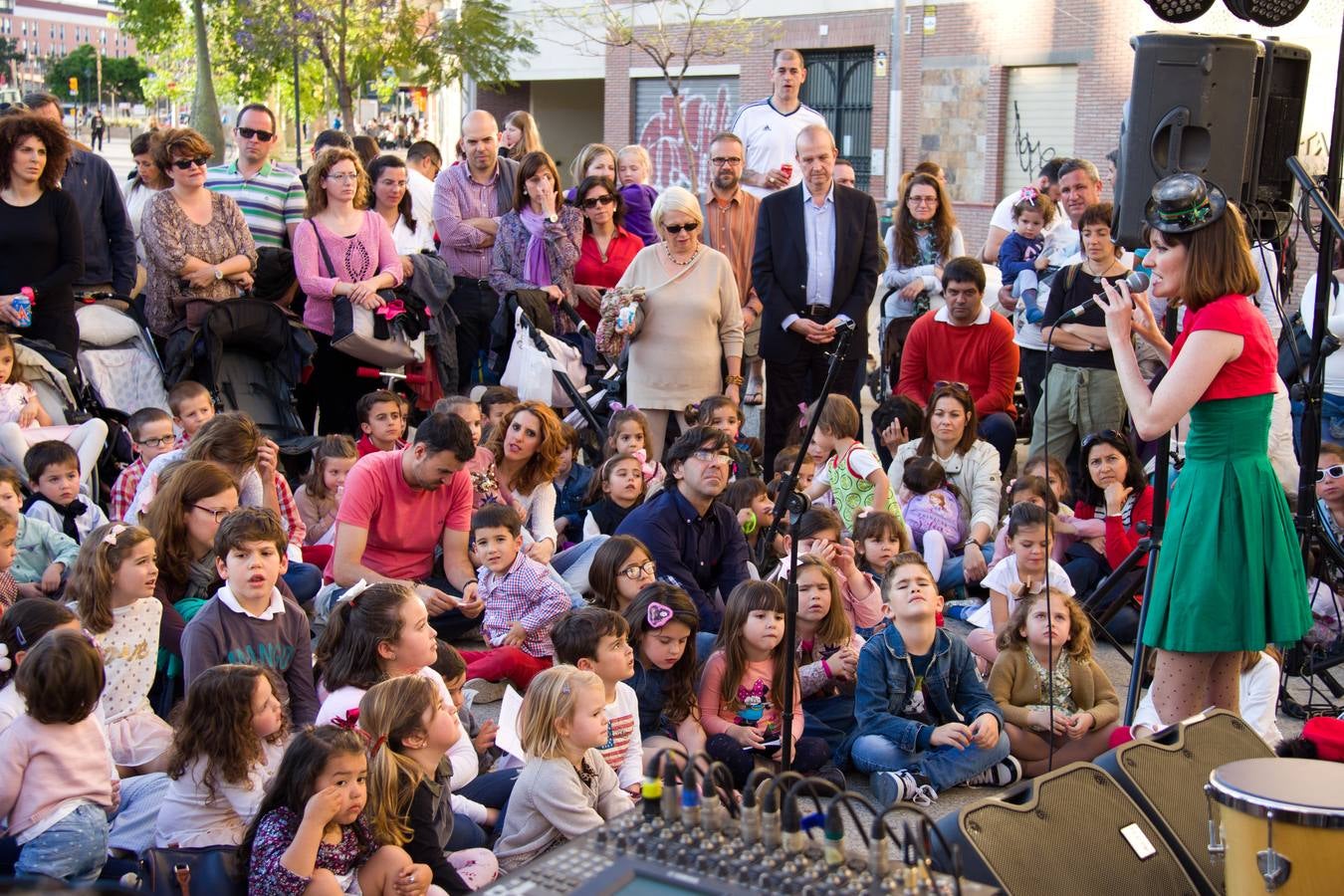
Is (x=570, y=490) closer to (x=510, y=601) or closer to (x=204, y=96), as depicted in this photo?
(x=510, y=601)

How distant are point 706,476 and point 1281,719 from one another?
214 centimetres

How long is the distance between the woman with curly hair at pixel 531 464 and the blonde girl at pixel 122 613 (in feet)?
5.89

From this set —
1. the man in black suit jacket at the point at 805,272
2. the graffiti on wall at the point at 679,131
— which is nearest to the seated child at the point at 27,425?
the man in black suit jacket at the point at 805,272

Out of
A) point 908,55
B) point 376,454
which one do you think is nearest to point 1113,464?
point 376,454

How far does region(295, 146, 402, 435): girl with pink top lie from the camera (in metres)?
7.27

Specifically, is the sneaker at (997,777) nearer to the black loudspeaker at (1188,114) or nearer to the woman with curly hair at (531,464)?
the black loudspeaker at (1188,114)

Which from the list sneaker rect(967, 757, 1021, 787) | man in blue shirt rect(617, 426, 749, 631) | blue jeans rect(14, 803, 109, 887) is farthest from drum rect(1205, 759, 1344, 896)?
man in blue shirt rect(617, 426, 749, 631)

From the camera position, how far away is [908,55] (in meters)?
21.6

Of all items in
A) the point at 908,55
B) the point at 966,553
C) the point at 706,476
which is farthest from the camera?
the point at 908,55

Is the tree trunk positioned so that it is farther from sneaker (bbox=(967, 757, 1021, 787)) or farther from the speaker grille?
the speaker grille

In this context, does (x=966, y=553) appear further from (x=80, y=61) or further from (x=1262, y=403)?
(x=80, y=61)

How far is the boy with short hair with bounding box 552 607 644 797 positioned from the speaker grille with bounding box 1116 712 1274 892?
4.80 feet

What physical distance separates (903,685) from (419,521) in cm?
196

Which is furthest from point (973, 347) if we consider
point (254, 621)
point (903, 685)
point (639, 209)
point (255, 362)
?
point (254, 621)
